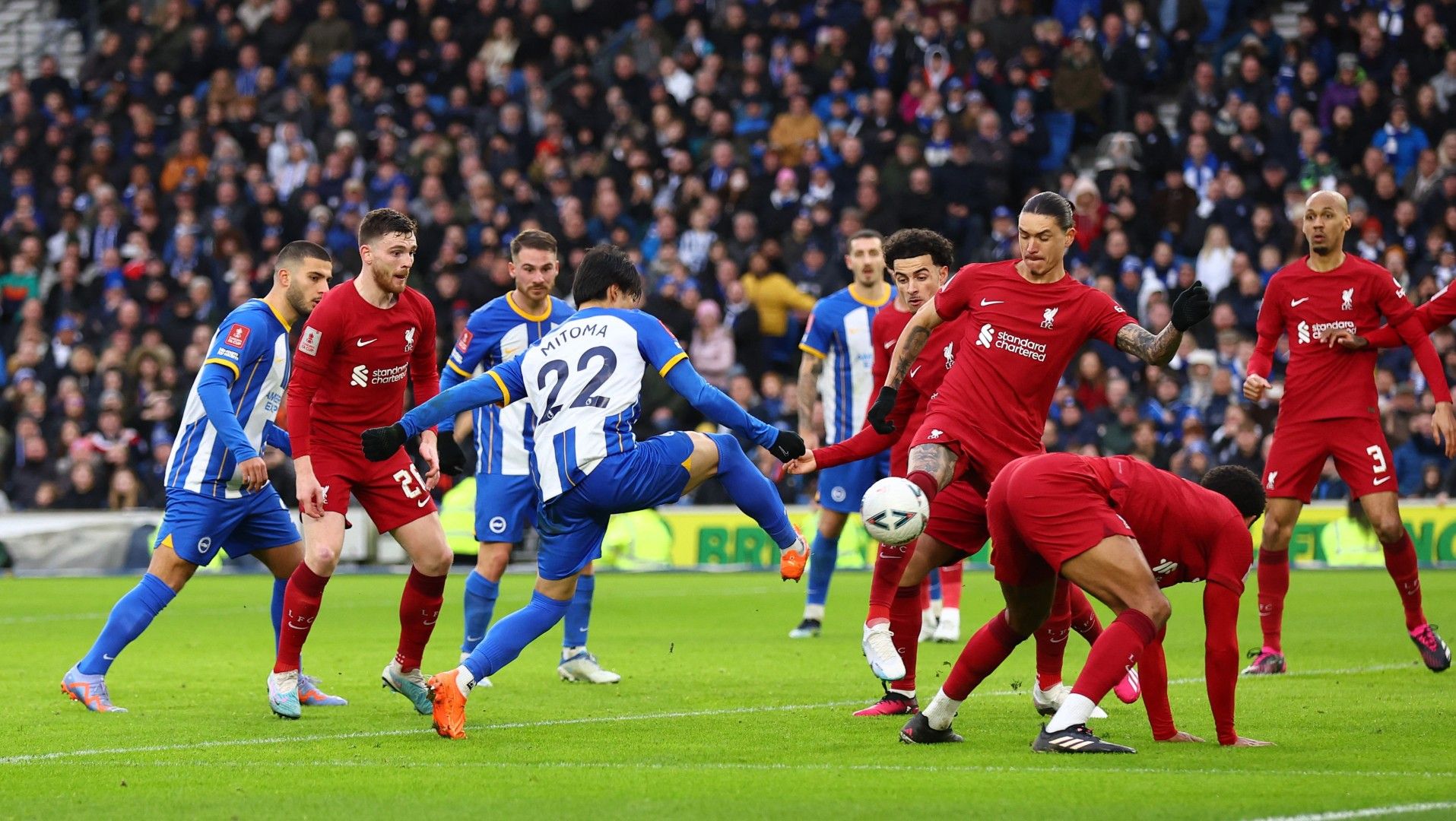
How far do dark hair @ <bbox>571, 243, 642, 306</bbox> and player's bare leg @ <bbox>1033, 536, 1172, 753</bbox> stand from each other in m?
2.42

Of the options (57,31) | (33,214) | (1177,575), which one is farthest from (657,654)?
(57,31)

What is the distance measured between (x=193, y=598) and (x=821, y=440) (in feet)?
22.0

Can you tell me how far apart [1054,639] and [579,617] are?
3.40 m

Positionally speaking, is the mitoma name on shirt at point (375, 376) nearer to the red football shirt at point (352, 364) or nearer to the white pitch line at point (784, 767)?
the red football shirt at point (352, 364)

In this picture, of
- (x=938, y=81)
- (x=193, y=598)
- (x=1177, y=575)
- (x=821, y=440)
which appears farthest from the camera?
(x=938, y=81)

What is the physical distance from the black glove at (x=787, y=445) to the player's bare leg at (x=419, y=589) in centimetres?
190

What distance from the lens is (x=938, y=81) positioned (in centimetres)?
2450

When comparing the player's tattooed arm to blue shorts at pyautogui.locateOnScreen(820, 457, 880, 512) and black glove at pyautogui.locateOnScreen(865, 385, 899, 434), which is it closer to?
black glove at pyautogui.locateOnScreen(865, 385, 899, 434)

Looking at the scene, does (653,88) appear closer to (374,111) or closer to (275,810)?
(374,111)

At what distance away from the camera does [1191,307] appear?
7.71 metres

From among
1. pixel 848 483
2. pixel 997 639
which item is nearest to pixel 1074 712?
pixel 997 639

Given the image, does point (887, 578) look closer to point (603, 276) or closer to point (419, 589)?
point (603, 276)

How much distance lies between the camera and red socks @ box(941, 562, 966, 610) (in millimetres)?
12938

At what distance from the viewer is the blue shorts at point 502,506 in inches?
429
